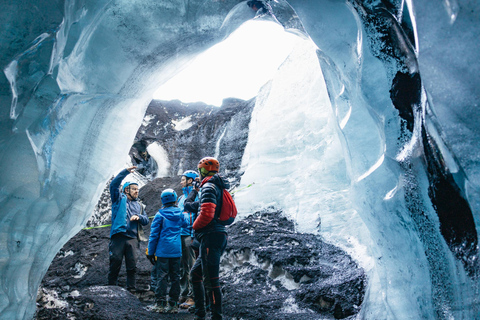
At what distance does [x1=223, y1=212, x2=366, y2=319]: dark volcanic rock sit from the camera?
3.67 metres

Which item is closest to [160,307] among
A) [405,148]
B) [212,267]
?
[212,267]

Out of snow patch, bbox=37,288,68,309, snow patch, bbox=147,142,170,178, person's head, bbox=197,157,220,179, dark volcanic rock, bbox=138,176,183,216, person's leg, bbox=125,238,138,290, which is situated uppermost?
snow patch, bbox=147,142,170,178

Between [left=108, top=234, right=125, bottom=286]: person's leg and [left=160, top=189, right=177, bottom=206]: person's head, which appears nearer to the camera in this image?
[left=160, top=189, right=177, bottom=206]: person's head

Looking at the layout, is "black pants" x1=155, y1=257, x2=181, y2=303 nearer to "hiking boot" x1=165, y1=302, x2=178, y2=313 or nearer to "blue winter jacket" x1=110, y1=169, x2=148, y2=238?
"hiking boot" x1=165, y1=302, x2=178, y2=313

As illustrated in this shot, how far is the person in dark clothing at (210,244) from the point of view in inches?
123

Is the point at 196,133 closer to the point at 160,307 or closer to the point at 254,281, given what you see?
the point at 254,281

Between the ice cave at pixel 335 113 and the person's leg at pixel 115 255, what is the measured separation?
1.23 meters

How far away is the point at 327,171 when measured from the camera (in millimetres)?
5887

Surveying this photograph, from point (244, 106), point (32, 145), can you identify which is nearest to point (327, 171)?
point (32, 145)

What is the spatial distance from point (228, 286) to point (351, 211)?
2.00 m

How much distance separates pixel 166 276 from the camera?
4.05 metres

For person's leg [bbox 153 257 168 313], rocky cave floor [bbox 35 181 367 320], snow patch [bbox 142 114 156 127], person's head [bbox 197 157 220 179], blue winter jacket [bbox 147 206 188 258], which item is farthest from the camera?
snow patch [bbox 142 114 156 127]

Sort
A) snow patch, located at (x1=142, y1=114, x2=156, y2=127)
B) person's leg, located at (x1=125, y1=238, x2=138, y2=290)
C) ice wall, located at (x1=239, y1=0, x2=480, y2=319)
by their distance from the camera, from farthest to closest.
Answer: snow patch, located at (x1=142, y1=114, x2=156, y2=127) < person's leg, located at (x1=125, y1=238, x2=138, y2=290) < ice wall, located at (x1=239, y1=0, x2=480, y2=319)

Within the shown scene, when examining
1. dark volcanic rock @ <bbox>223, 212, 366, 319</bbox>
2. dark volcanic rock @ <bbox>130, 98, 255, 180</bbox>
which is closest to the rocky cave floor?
dark volcanic rock @ <bbox>223, 212, 366, 319</bbox>
